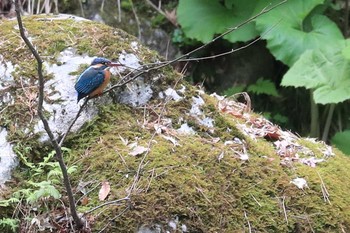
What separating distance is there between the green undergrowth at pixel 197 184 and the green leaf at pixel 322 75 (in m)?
1.55

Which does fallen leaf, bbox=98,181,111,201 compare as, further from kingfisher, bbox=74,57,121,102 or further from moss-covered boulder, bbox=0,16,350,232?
kingfisher, bbox=74,57,121,102

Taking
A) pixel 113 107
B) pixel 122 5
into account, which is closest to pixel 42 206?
pixel 113 107

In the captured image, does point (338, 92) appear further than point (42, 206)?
Yes

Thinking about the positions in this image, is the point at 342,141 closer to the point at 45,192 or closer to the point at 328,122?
the point at 328,122

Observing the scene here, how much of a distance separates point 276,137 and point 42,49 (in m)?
1.18

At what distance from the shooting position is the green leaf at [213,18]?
465cm

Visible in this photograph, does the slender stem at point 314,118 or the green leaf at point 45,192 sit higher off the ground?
the green leaf at point 45,192

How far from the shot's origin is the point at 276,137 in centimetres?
262

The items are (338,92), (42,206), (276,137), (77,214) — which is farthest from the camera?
(338,92)

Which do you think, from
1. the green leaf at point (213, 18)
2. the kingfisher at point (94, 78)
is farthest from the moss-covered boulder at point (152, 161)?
the green leaf at point (213, 18)

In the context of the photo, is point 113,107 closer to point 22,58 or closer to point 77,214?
point 22,58

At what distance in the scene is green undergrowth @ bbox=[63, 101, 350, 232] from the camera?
6.13ft

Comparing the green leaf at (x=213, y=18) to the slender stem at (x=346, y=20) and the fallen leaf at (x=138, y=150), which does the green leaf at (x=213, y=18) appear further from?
the fallen leaf at (x=138, y=150)

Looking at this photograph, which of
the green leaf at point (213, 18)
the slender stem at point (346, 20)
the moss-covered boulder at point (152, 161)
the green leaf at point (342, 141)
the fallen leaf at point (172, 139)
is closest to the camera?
the moss-covered boulder at point (152, 161)
